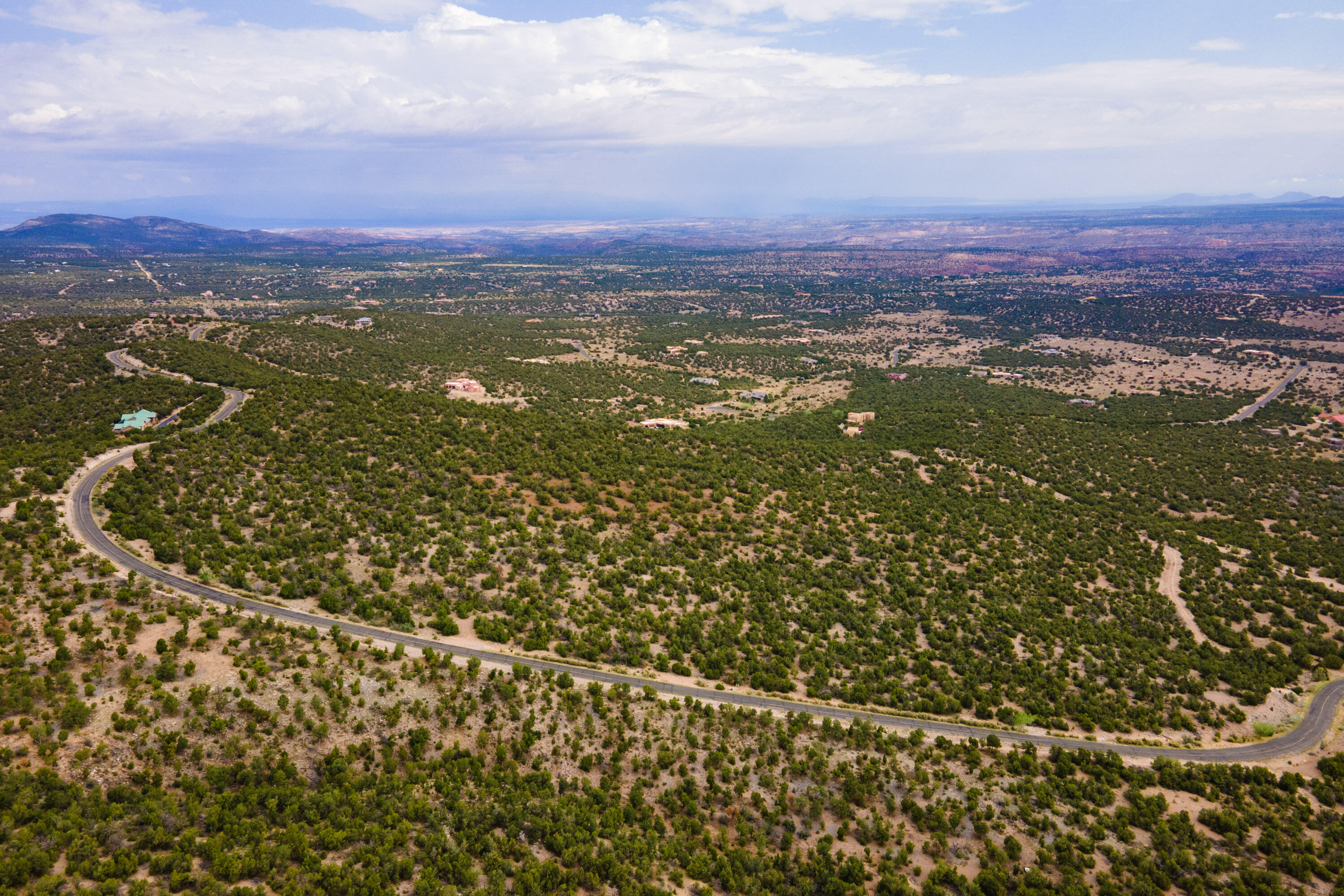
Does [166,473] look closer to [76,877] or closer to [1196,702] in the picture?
[76,877]

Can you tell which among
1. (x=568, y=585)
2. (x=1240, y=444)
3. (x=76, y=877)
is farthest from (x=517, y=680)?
(x=1240, y=444)

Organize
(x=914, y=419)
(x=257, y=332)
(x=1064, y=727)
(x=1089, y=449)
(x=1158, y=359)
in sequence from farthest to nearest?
(x=1158, y=359) < (x=257, y=332) < (x=914, y=419) < (x=1089, y=449) < (x=1064, y=727)

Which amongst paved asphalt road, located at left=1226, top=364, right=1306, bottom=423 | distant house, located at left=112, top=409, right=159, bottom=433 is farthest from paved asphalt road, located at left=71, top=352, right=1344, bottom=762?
paved asphalt road, located at left=1226, top=364, right=1306, bottom=423

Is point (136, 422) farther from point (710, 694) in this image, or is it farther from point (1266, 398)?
point (1266, 398)

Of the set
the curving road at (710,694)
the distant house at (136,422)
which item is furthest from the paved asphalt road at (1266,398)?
the distant house at (136,422)

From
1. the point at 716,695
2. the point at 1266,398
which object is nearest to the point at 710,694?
the point at 716,695

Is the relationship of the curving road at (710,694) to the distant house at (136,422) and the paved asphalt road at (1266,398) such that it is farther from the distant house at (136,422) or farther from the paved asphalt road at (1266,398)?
the paved asphalt road at (1266,398)
